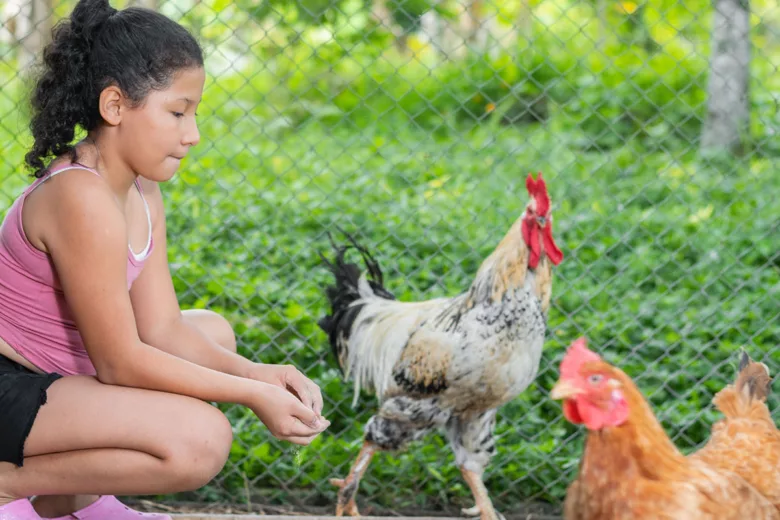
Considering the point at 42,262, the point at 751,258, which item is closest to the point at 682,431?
the point at 751,258

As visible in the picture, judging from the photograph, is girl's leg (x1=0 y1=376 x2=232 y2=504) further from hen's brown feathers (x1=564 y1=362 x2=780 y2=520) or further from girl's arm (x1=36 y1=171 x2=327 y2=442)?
hen's brown feathers (x1=564 y1=362 x2=780 y2=520)

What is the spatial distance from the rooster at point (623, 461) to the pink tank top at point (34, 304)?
1.08 m

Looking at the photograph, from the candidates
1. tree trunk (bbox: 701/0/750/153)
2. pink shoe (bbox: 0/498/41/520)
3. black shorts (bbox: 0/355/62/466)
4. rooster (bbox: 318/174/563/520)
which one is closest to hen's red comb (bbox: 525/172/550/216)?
rooster (bbox: 318/174/563/520)

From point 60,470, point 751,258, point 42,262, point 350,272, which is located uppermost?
point 42,262

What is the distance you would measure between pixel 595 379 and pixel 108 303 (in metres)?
1.03

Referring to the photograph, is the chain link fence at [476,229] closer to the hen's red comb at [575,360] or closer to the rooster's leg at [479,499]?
the rooster's leg at [479,499]

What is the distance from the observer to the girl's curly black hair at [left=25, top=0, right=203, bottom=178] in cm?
206

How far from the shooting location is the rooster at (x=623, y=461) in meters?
1.88

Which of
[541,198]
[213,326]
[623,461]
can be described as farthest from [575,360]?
[213,326]

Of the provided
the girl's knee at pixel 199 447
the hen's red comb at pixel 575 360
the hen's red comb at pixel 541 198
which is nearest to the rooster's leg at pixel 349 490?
the girl's knee at pixel 199 447

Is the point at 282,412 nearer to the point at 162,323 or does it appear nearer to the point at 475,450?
the point at 162,323

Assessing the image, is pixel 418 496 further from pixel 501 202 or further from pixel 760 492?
pixel 501 202

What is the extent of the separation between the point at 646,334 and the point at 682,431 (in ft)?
2.01

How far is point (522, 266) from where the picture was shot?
9.37ft
